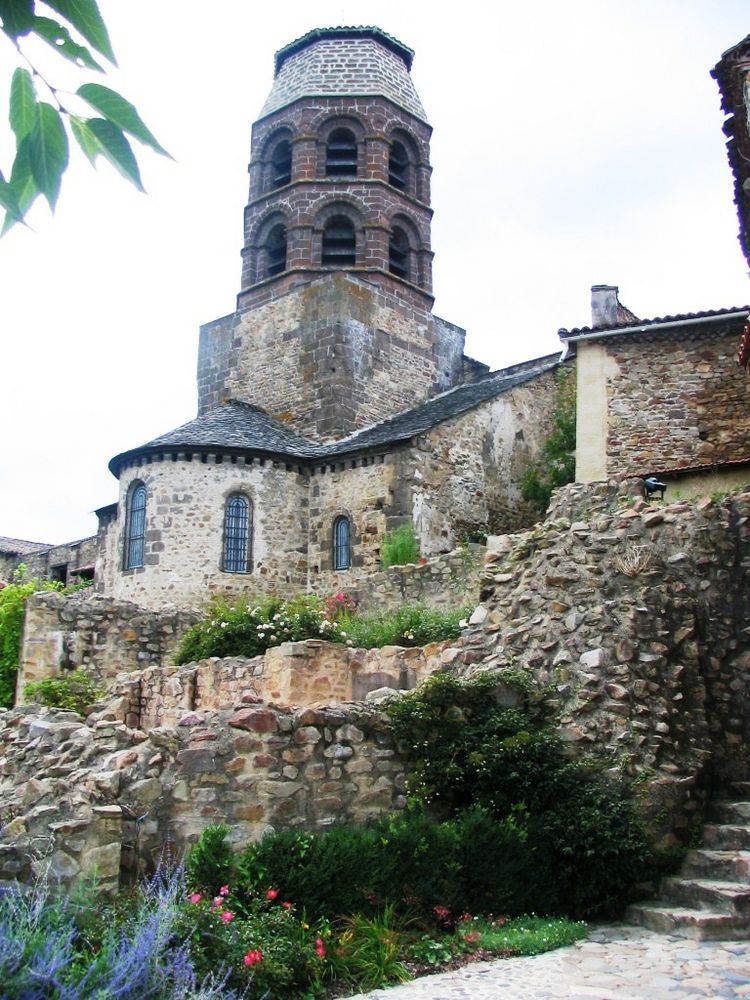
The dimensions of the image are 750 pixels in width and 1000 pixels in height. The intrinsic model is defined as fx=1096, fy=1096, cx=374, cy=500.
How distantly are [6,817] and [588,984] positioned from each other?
4.31 meters

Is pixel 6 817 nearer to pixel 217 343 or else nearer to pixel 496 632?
pixel 496 632

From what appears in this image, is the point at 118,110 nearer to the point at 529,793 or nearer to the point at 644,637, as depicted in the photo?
the point at 529,793

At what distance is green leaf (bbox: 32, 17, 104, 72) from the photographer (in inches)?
105

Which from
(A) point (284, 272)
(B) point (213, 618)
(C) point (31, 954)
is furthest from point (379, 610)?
(A) point (284, 272)

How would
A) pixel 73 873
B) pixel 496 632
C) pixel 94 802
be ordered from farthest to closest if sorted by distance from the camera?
pixel 496 632
pixel 94 802
pixel 73 873

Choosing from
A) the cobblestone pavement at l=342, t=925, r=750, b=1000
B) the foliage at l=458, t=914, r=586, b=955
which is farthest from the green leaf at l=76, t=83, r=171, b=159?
the foliage at l=458, t=914, r=586, b=955

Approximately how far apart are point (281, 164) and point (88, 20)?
31.8m

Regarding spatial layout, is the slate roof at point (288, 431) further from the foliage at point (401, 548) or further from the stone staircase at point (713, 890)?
the stone staircase at point (713, 890)

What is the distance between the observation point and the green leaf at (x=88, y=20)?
8.60 feet

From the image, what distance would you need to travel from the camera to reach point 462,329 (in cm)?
3278

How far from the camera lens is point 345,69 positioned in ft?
108

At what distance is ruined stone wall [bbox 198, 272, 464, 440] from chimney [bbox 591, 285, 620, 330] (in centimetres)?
766

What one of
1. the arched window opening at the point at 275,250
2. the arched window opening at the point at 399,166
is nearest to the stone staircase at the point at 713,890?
the arched window opening at the point at 275,250

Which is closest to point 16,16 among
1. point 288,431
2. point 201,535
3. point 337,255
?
point 201,535
